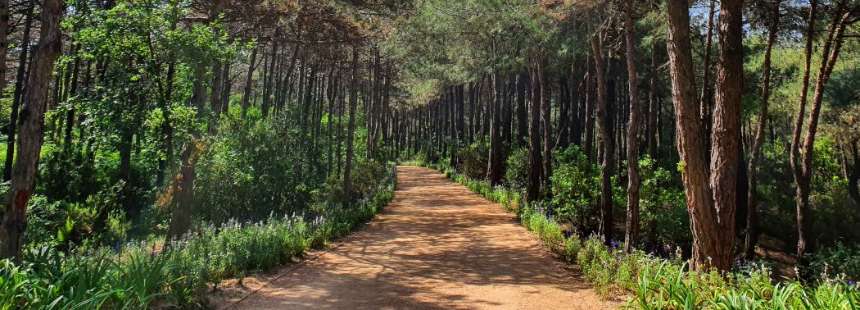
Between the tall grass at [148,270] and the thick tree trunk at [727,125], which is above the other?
the thick tree trunk at [727,125]

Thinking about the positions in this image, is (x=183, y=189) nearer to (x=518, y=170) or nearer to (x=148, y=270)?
(x=148, y=270)

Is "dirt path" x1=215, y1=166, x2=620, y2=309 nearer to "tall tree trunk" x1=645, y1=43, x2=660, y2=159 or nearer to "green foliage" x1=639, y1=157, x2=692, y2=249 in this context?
"green foliage" x1=639, y1=157, x2=692, y2=249

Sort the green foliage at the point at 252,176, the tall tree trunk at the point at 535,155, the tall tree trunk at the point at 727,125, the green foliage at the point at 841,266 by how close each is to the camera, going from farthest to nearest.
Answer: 1. the tall tree trunk at the point at 535,155
2. the green foliage at the point at 252,176
3. the green foliage at the point at 841,266
4. the tall tree trunk at the point at 727,125

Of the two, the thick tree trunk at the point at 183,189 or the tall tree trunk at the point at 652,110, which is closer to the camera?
the thick tree trunk at the point at 183,189

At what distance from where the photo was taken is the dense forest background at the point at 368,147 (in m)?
6.27

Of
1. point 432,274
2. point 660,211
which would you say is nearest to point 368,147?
point 660,211

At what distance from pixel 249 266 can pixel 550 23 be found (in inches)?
384

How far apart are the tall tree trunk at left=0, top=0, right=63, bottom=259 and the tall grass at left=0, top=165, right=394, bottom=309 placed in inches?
13.7

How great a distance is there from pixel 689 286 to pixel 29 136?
6.96m

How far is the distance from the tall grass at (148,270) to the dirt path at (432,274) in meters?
0.51

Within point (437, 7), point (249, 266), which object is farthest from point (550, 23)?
point (249, 266)

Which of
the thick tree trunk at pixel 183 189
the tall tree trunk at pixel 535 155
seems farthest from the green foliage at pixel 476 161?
the thick tree trunk at pixel 183 189

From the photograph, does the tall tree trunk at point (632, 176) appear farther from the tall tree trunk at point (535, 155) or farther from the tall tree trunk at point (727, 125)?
the tall tree trunk at point (535, 155)

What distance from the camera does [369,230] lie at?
1284cm
